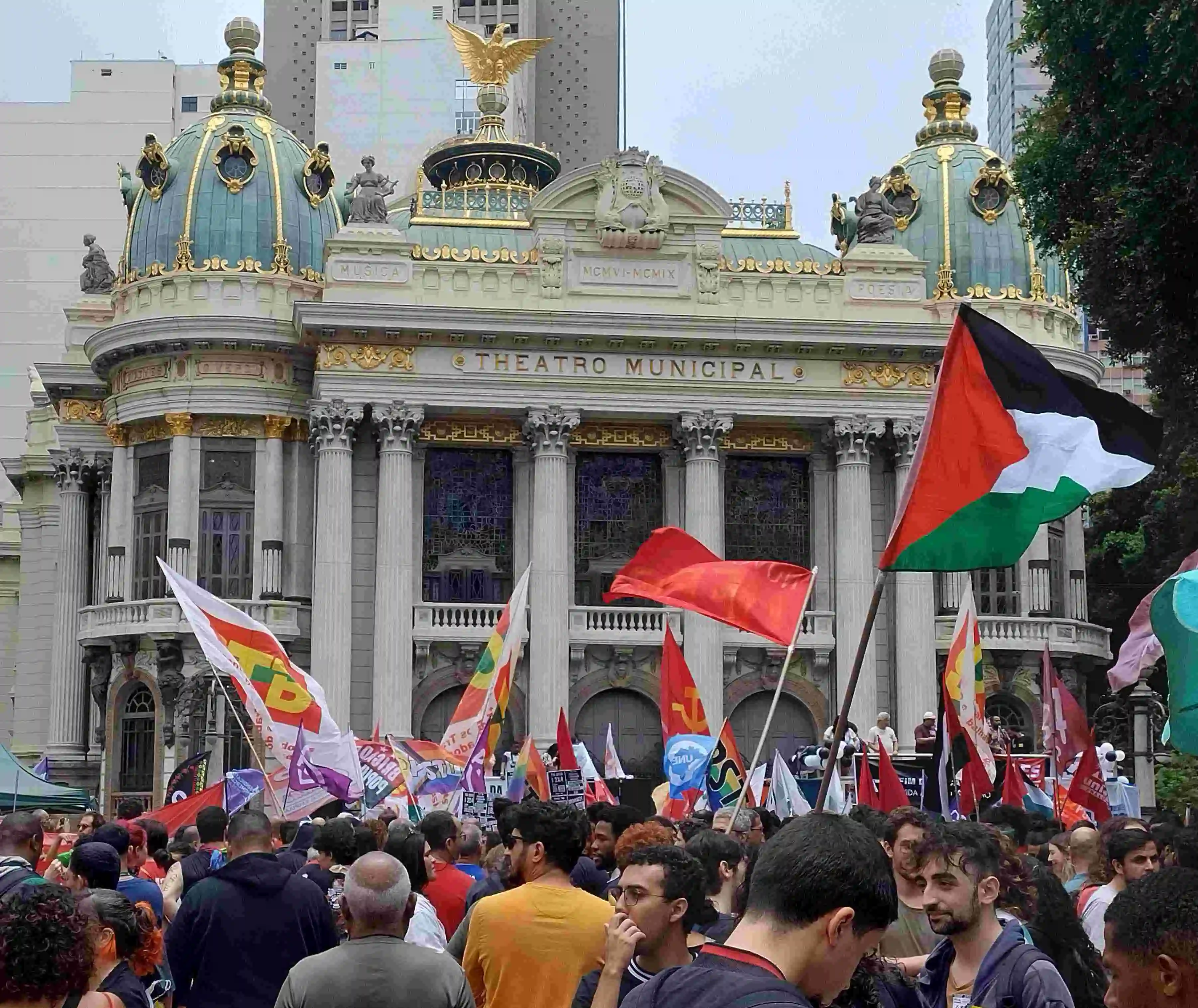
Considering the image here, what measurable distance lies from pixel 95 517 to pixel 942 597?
20685 mm

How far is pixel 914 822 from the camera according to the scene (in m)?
8.14

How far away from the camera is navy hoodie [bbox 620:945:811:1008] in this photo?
4.61 metres

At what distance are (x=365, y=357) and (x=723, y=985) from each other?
132ft

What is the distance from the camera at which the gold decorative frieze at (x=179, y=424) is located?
44.9 m

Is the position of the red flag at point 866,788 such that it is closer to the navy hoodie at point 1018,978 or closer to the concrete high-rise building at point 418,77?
the navy hoodie at point 1018,978

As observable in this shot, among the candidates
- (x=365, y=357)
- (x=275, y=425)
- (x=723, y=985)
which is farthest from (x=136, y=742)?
(x=723, y=985)

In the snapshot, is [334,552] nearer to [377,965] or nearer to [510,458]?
[510,458]

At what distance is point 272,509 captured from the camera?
4497cm

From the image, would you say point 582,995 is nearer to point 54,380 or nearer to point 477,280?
point 477,280

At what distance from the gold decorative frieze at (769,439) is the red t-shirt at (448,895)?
34.4 metres

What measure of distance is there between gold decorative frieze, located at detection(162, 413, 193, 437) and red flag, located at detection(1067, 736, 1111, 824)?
29.1m

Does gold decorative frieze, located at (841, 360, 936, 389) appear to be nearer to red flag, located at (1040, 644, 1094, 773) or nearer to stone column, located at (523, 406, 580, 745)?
stone column, located at (523, 406, 580, 745)

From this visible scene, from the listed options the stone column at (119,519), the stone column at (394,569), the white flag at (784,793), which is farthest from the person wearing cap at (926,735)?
the stone column at (119,519)

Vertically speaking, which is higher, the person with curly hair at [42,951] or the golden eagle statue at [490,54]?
the golden eagle statue at [490,54]
